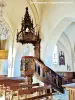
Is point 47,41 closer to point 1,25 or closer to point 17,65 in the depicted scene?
point 1,25

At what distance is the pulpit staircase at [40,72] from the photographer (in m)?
8.45

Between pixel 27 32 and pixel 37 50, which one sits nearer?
pixel 27 32

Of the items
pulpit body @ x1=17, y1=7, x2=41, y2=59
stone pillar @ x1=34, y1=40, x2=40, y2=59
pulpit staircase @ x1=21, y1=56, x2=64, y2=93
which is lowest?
pulpit staircase @ x1=21, y1=56, x2=64, y2=93

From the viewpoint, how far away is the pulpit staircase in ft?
27.7

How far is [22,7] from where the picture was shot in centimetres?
1140

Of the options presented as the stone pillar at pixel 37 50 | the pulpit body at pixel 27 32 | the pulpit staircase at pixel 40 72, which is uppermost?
the pulpit body at pixel 27 32

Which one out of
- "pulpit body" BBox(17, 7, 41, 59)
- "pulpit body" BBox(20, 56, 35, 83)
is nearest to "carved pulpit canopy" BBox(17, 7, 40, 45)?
"pulpit body" BBox(17, 7, 41, 59)

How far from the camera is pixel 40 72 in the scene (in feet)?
29.7

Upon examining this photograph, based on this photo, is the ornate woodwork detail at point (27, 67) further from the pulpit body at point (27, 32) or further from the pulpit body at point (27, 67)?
the pulpit body at point (27, 32)

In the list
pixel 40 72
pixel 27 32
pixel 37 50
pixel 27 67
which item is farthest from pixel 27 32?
pixel 40 72

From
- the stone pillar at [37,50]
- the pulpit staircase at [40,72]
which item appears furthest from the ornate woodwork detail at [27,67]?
the stone pillar at [37,50]

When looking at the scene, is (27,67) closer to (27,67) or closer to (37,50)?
(27,67)

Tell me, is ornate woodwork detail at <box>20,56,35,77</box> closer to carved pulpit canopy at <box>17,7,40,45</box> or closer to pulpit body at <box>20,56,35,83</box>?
pulpit body at <box>20,56,35,83</box>

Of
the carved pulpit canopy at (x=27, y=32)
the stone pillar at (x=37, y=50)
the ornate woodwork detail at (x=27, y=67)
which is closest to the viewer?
the ornate woodwork detail at (x=27, y=67)
